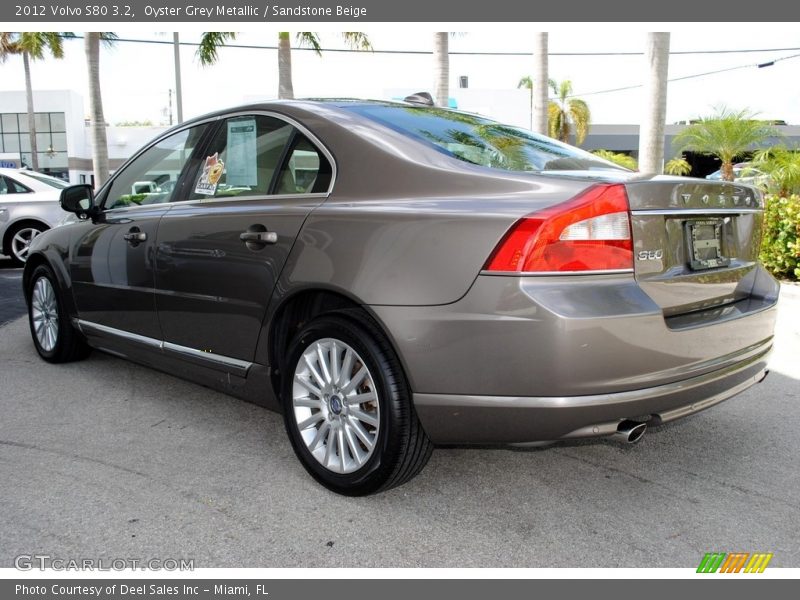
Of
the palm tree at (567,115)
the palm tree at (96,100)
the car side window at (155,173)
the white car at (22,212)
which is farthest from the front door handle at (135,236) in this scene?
the palm tree at (567,115)

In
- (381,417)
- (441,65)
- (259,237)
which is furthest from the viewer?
(441,65)

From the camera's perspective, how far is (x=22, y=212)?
11547 millimetres

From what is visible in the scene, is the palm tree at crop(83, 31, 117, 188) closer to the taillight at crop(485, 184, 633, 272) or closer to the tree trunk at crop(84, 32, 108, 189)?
the tree trunk at crop(84, 32, 108, 189)

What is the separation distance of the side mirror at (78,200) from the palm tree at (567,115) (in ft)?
128

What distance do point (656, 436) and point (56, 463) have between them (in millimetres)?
2998

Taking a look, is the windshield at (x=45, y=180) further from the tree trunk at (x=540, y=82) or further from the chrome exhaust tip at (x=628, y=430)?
the chrome exhaust tip at (x=628, y=430)

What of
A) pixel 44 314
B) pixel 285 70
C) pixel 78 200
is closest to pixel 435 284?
pixel 78 200

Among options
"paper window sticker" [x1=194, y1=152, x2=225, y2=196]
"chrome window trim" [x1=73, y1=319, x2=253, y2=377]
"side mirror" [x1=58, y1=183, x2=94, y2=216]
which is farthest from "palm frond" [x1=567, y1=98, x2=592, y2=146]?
"paper window sticker" [x1=194, y1=152, x2=225, y2=196]

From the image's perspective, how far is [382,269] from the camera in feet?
9.39

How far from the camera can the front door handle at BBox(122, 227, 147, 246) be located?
4.21 m

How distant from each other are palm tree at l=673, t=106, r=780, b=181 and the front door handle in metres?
12.8

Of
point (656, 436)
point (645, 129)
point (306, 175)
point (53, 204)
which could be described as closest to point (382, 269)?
point (306, 175)

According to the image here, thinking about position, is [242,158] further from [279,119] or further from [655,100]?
[655,100]

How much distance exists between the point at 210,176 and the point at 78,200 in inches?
54.8
